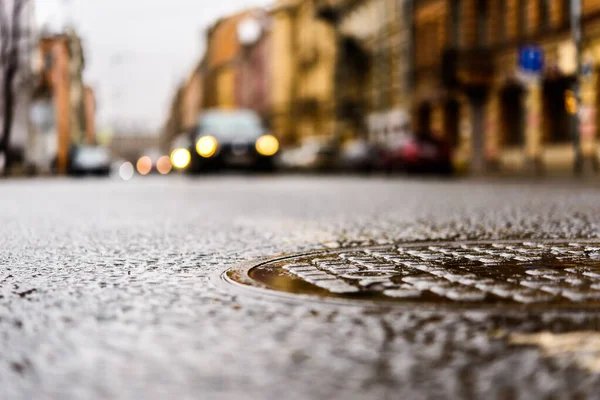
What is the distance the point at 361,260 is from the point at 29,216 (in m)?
6.29

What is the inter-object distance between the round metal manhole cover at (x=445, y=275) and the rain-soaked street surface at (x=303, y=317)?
13 millimetres

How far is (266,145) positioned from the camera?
26.7 metres

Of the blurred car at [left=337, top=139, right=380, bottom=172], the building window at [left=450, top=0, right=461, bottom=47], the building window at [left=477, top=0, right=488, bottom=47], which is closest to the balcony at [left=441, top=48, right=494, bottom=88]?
the building window at [left=477, top=0, right=488, bottom=47]

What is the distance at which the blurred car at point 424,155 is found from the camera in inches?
1248

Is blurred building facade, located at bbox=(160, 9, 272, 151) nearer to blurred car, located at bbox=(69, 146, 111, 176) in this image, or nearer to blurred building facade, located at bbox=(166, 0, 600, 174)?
blurred building facade, located at bbox=(166, 0, 600, 174)

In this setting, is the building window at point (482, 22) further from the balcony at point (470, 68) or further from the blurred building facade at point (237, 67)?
the blurred building facade at point (237, 67)

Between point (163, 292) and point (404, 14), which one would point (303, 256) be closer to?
point (163, 292)

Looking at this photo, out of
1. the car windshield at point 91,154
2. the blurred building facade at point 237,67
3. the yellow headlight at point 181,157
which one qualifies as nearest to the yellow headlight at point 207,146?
the yellow headlight at point 181,157

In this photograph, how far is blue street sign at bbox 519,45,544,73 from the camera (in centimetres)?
2758

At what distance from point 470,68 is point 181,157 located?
11.9m

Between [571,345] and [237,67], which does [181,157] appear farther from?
[237,67]

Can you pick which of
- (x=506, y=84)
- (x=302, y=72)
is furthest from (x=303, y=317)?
(x=302, y=72)

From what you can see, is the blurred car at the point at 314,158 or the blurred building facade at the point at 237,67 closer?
the blurred car at the point at 314,158

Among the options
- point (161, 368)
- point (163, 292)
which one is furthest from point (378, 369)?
point (163, 292)
